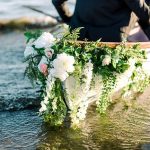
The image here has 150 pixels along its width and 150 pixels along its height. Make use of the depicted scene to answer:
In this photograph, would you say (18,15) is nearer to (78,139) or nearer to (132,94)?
(132,94)

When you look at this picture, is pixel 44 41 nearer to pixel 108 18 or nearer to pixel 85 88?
pixel 85 88

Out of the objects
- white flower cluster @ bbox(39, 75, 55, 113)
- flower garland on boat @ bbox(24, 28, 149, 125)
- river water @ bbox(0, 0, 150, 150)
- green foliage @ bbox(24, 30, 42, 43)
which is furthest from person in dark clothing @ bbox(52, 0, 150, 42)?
white flower cluster @ bbox(39, 75, 55, 113)

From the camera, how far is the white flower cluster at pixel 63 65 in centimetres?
558

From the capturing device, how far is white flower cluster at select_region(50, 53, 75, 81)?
558cm

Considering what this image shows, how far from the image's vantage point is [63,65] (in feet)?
18.3

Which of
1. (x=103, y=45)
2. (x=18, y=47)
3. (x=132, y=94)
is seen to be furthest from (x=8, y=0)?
(x=103, y=45)

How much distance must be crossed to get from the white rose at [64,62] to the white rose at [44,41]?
330mm

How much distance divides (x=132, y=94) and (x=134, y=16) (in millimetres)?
1243

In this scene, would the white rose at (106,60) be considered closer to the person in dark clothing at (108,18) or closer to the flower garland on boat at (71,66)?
the flower garland on boat at (71,66)

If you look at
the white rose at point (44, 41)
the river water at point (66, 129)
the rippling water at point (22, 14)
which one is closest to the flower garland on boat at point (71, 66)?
the white rose at point (44, 41)

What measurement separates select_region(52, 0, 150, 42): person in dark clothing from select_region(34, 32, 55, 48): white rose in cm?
84

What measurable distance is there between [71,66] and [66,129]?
956 millimetres

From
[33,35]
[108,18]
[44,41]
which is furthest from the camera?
[108,18]

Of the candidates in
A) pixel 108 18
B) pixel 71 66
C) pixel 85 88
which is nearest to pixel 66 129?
pixel 85 88
